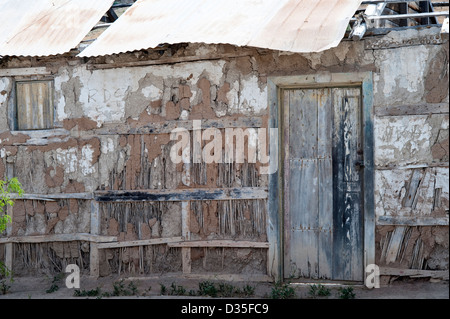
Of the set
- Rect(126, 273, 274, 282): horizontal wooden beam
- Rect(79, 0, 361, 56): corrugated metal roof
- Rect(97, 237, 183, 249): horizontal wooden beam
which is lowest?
Rect(126, 273, 274, 282): horizontal wooden beam

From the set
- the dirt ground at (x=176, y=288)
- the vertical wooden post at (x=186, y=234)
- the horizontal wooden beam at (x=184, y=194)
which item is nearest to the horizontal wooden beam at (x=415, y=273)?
the dirt ground at (x=176, y=288)

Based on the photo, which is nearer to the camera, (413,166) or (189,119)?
(413,166)

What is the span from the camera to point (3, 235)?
8.02 meters

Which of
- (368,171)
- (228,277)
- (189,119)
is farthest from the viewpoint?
(189,119)

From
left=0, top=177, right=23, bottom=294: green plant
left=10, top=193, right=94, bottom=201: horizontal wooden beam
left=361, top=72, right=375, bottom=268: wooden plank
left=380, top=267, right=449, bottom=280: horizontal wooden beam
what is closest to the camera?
left=380, top=267, right=449, bottom=280: horizontal wooden beam

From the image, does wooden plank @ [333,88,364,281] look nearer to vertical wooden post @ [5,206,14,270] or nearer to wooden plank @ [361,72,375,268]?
wooden plank @ [361,72,375,268]

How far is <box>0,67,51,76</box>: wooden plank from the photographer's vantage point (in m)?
7.87

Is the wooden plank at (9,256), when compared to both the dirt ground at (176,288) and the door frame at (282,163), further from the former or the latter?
the door frame at (282,163)

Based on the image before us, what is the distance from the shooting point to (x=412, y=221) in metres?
6.48

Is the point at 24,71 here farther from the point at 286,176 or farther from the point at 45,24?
the point at 286,176

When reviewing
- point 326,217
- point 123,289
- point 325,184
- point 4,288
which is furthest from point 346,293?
point 4,288

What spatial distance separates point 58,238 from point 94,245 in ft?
1.66

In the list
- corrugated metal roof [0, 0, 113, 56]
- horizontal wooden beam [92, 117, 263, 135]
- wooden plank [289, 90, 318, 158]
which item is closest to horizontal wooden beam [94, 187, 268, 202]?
wooden plank [289, 90, 318, 158]

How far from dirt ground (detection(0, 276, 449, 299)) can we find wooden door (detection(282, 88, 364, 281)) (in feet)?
0.91
